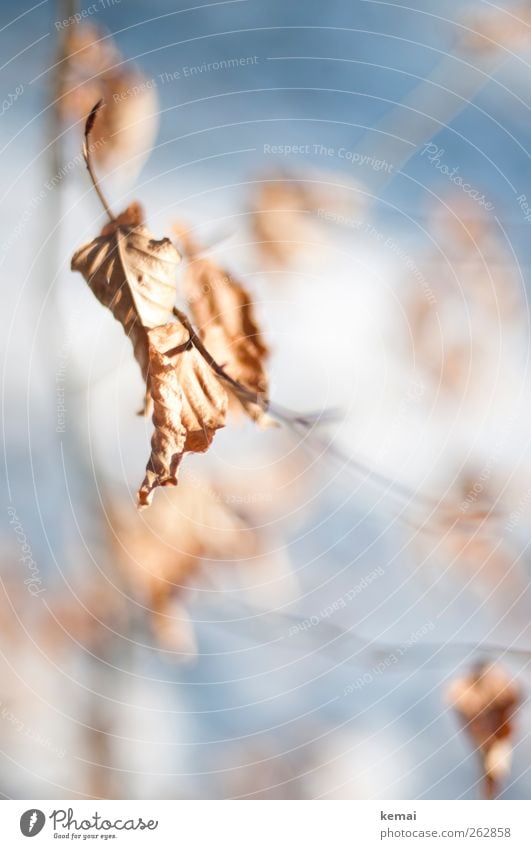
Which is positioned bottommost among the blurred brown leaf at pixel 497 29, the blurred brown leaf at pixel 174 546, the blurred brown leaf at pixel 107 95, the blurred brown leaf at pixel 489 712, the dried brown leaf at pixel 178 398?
the blurred brown leaf at pixel 489 712

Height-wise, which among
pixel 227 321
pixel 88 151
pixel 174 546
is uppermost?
pixel 88 151

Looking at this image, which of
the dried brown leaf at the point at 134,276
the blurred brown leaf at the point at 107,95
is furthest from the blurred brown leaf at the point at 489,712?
the blurred brown leaf at the point at 107,95

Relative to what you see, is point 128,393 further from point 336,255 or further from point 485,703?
point 485,703

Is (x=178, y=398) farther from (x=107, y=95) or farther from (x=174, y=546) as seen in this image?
(x=107, y=95)

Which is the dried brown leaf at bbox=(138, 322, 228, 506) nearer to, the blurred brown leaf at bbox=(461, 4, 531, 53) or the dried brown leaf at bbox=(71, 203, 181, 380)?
the dried brown leaf at bbox=(71, 203, 181, 380)

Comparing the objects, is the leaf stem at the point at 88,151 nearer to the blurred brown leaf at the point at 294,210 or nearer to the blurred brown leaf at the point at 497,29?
the blurred brown leaf at the point at 294,210

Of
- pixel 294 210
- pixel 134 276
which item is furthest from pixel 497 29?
pixel 134 276

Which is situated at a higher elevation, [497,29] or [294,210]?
[497,29]
